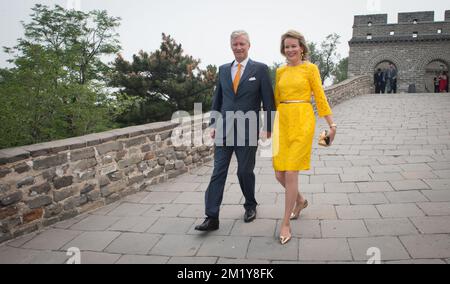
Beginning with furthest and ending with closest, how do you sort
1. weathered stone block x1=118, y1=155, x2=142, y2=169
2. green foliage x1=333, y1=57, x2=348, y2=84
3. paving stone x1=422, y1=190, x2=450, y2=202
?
1. green foliage x1=333, y1=57, x2=348, y2=84
2. weathered stone block x1=118, y1=155, x2=142, y2=169
3. paving stone x1=422, y1=190, x2=450, y2=202

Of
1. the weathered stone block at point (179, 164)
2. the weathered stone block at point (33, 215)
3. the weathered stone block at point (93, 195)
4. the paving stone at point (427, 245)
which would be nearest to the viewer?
the paving stone at point (427, 245)

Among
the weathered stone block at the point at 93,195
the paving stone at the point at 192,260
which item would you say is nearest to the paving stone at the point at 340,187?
the paving stone at the point at 192,260

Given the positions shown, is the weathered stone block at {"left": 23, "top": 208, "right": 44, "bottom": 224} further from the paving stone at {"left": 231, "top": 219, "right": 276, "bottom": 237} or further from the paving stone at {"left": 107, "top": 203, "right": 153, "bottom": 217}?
the paving stone at {"left": 231, "top": 219, "right": 276, "bottom": 237}

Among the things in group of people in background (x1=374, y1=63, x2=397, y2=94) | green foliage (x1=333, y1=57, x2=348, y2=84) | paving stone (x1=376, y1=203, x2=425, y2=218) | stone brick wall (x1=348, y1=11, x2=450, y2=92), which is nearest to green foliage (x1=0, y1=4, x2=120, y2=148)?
paving stone (x1=376, y1=203, x2=425, y2=218)

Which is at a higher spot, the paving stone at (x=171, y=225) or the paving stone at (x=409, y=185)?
the paving stone at (x=409, y=185)

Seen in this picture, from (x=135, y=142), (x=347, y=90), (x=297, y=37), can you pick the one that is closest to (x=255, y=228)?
(x=297, y=37)

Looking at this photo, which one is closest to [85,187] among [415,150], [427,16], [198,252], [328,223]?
[198,252]

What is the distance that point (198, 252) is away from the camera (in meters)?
2.64

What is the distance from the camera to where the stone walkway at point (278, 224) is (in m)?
2.56

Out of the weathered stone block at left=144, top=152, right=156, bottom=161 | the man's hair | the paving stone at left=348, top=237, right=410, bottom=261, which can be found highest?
the man's hair

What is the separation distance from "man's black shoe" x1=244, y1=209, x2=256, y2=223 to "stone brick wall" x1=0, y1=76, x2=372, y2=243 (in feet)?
5.82

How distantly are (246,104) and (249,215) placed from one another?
3.64ft

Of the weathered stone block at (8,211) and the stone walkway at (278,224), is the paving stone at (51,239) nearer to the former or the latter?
the stone walkway at (278,224)

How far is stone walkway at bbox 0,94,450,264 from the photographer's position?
2555 millimetres
